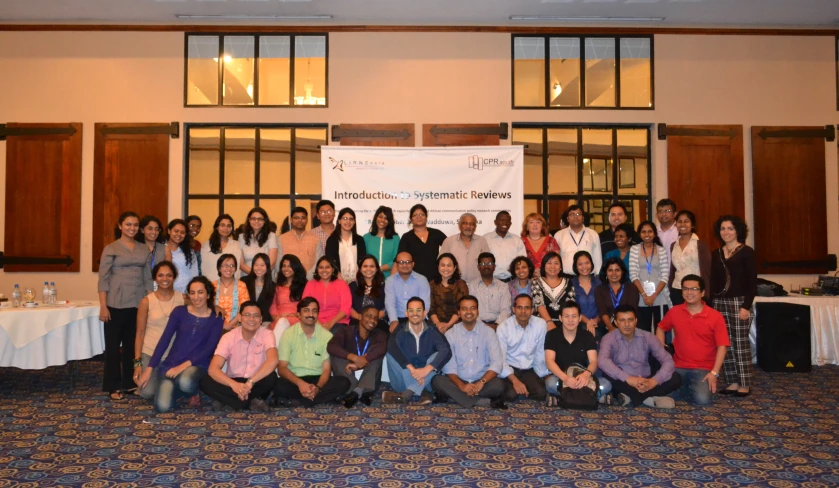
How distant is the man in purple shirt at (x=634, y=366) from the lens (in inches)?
186

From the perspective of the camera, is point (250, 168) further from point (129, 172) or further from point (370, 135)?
point (370, 135)

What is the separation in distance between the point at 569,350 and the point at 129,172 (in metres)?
5.71

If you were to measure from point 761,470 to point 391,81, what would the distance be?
19.7 feet

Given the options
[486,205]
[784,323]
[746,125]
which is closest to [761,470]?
[784,323]

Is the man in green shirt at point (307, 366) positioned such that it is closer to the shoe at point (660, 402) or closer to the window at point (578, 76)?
the shoe at point (660, 402)

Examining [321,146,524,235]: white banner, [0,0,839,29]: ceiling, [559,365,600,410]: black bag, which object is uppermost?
[0,0,839,29]: ceiling

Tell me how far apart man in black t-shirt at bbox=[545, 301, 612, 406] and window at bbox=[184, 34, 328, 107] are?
14.5 feet

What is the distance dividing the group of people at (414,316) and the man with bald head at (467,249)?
0.01m

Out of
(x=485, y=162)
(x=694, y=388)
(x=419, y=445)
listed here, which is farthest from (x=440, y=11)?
(x=419, y=445)

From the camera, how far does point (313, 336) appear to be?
4891 mm

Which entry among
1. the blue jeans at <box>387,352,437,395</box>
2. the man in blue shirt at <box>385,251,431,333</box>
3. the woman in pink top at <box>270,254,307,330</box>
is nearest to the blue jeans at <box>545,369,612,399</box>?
the blue jeans at <box>387,352,437,395</box>

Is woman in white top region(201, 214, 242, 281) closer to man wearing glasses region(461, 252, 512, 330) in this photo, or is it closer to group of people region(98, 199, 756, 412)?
group of people region(98, 199, 756, 412)

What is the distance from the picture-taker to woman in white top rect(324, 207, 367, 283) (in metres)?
5.80

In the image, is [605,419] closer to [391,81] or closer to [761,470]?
[761,470]
